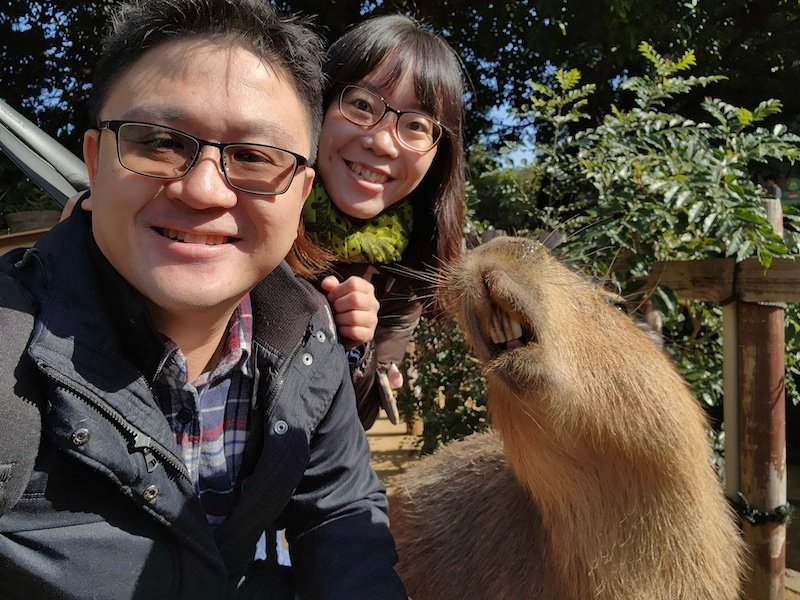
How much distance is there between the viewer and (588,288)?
157 cm

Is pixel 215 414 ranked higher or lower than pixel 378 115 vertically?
lower

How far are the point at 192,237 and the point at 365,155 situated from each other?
79 centimetres

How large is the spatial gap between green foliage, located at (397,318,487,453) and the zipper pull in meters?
2.47

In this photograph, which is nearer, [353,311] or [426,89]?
[353,311]

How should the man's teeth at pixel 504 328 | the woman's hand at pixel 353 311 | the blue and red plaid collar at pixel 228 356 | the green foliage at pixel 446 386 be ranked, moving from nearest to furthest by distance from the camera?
the blue and red plaid collar at pixel 228 356 → the man's teeth at pixel 504 328 → the woman's hand at pixel 353 311 → the green foliage at pixel 446 386

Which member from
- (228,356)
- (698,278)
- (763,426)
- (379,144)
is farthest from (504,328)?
(763,426)

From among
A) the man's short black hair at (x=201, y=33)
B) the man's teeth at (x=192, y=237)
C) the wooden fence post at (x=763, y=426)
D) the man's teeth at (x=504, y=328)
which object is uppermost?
the man's short black hair at (x=201, y=33)

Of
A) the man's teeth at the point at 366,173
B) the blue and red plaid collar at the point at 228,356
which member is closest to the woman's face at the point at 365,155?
the man's teeth at the point at 366,173

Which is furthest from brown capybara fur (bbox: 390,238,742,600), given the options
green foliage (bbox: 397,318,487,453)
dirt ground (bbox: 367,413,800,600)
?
green foliage (bbox: 397,318,487,453)

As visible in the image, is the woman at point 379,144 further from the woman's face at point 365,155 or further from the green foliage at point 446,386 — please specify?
the green foliage at point 446,386

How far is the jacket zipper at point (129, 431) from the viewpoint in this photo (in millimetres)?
1087

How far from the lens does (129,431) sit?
45.9 inches

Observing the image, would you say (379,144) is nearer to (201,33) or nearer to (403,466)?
(201,33)

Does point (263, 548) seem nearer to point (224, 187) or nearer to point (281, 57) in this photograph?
point (224, 187)
